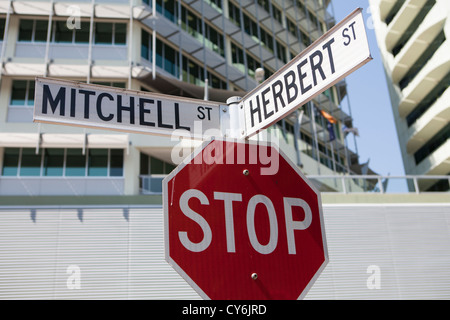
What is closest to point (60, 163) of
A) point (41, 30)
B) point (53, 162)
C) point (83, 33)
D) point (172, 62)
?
point (53, 162)

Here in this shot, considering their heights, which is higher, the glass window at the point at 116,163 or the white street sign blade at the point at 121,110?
the glass window at the point at 116,163

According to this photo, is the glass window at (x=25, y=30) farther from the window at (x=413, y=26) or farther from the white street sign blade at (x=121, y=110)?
the window at (x=413, y=26)

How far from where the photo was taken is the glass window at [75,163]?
2116cm

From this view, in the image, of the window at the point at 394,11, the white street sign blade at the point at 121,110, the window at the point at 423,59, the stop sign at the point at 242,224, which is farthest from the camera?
the window at the point at 394,11

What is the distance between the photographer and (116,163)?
2183 centimetres

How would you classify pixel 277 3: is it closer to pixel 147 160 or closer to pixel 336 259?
pixel 147 160

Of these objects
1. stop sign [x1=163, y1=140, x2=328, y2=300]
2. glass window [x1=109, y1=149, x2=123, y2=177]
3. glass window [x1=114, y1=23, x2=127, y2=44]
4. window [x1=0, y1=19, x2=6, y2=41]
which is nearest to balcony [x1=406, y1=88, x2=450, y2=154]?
glass window [x1=114, y1=23, x2=127, y2=44]

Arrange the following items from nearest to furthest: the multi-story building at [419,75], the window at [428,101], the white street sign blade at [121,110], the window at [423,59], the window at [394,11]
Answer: the white street sign blade at [121,110] → the multi-story building at [419,75] → the window at [428,101] → the window at [423,59] → the window at [394,11]

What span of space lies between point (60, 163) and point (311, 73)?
65.9 feet

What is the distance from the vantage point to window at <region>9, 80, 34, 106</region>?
72.2 ft

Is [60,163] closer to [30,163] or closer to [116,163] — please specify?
[30,163]

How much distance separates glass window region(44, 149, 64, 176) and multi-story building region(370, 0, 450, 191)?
2654 centimetres

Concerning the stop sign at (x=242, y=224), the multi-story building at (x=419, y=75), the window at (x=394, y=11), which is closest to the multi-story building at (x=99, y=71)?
the multi-story building at (x=419, y=75)

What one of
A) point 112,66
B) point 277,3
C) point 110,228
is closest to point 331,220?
point 110,228
